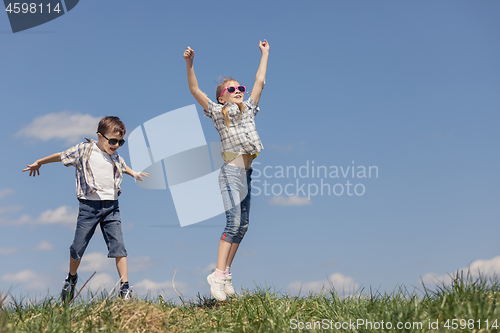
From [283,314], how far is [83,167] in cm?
340

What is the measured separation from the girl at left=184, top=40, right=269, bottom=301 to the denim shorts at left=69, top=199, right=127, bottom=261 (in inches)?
56.5

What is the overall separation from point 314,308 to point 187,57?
11.7 feet

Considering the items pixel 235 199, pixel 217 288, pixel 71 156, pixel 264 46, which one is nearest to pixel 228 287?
pixel 217 288

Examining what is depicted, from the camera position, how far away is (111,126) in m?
6.18

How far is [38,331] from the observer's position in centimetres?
410

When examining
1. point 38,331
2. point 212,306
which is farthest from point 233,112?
point 38,331

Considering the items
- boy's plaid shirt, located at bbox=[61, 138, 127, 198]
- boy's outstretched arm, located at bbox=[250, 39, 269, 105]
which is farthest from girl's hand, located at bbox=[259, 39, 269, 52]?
boy's plaid shirt, located at bbox=[61, 138, 127, 198]

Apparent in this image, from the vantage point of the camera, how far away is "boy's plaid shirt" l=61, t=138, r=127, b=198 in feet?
19.8

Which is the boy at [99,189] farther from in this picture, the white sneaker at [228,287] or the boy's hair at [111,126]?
the white sneaker at [228,287]

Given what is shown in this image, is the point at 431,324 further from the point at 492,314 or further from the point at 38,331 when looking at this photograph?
the point at 38,331

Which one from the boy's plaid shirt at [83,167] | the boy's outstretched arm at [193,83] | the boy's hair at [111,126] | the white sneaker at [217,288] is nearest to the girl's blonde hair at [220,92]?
the boy's outstretched arm at [193,83]

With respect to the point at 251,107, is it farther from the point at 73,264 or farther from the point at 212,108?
the point at 73,264

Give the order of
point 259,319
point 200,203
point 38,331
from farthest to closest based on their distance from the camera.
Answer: point 200,203 → point 259,319 → point 38,331

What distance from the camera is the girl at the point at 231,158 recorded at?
565 cm
